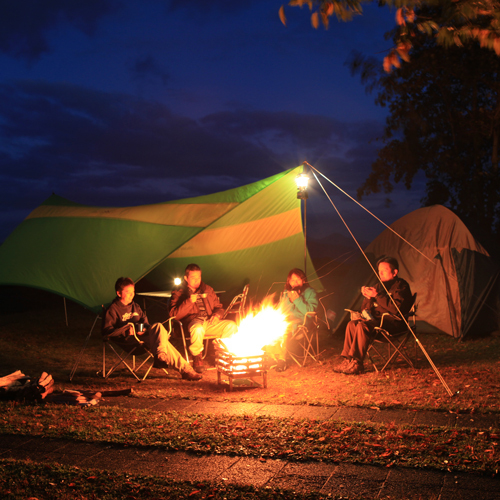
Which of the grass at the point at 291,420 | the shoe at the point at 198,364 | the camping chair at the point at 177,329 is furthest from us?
the camping chair at the point at 177,329

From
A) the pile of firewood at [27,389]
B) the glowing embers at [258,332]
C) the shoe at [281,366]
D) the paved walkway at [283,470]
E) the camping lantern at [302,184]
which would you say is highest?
the camping lantern at [302,184]

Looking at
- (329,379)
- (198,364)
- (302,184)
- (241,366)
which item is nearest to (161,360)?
(198,364)

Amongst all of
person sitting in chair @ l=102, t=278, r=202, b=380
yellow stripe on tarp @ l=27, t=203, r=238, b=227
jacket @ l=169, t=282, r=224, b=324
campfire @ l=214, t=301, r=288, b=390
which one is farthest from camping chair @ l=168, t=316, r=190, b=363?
yellow stripe on tarp @ l=27, t=203, r=238, b=227

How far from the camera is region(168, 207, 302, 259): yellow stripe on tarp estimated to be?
281 inches

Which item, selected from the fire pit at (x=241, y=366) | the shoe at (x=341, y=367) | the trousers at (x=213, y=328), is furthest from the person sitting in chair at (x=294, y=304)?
the fire pit at (x=241, y=366)

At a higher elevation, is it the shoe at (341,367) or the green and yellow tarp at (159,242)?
the green and yellow tarp at (159,242)

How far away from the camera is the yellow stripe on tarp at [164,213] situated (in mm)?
5723

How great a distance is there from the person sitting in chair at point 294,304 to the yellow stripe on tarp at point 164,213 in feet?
3.64

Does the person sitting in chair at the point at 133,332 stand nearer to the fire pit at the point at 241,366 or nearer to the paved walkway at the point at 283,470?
the fire pit at the point at 241,366

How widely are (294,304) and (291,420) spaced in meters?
2.29

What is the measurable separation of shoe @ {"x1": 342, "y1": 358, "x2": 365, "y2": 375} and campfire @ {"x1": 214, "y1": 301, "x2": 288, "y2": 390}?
77 centimetres

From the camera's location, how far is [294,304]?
5.27 meters

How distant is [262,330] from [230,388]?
826 mm

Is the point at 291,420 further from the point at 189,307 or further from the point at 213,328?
the point at 189,307
